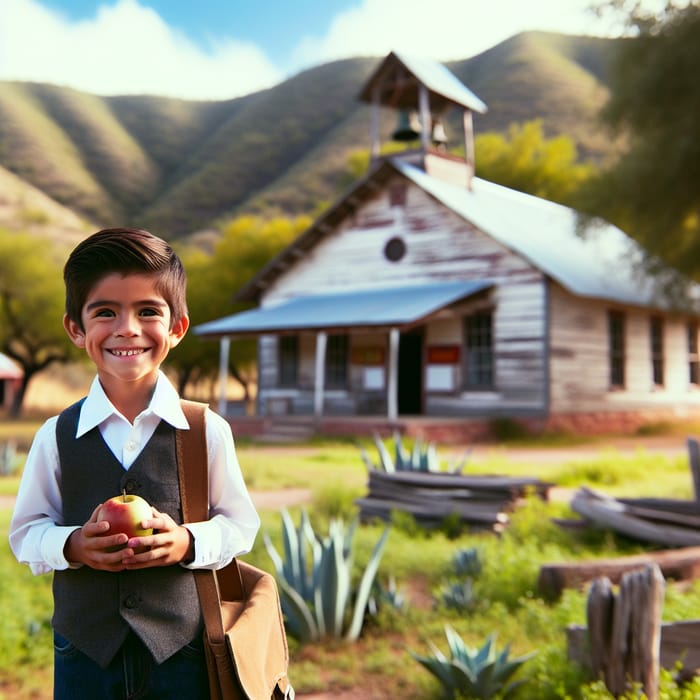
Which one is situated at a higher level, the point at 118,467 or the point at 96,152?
the point at 96,152

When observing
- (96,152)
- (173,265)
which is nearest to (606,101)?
(173,265)

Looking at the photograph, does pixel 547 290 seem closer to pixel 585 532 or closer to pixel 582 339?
pixel 582 339

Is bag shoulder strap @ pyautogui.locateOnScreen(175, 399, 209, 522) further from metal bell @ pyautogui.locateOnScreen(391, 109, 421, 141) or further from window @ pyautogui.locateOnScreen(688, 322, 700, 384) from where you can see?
window @ pyautogui.locateOnScreen(688, 322, 700, 384)

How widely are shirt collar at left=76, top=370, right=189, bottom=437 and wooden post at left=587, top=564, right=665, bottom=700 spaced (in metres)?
2.26

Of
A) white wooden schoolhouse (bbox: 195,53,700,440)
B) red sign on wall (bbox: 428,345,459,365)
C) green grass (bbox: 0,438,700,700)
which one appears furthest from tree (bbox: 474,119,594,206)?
red sign on wall (bbox: 428,345,459,365)

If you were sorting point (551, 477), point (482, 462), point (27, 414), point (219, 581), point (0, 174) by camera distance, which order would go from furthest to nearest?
point (0, 174)
point (27, 414)
point (482, 462)
point (551, 477)
point (219, 581)

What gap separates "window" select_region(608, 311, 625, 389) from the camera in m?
20.6

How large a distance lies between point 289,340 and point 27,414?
13.3 m

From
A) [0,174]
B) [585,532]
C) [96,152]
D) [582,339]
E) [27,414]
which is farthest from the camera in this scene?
[96,152]

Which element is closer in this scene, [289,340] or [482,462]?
[482,462]

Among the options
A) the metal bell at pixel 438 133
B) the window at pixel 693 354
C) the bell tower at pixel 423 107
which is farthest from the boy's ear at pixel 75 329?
the window at pixel 693 354

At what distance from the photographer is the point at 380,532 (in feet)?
24.0

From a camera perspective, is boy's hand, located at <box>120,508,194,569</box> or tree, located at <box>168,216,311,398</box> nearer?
boy's hand, located at <box>120,508,194,569</box>

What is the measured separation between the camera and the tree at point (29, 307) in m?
29.2
